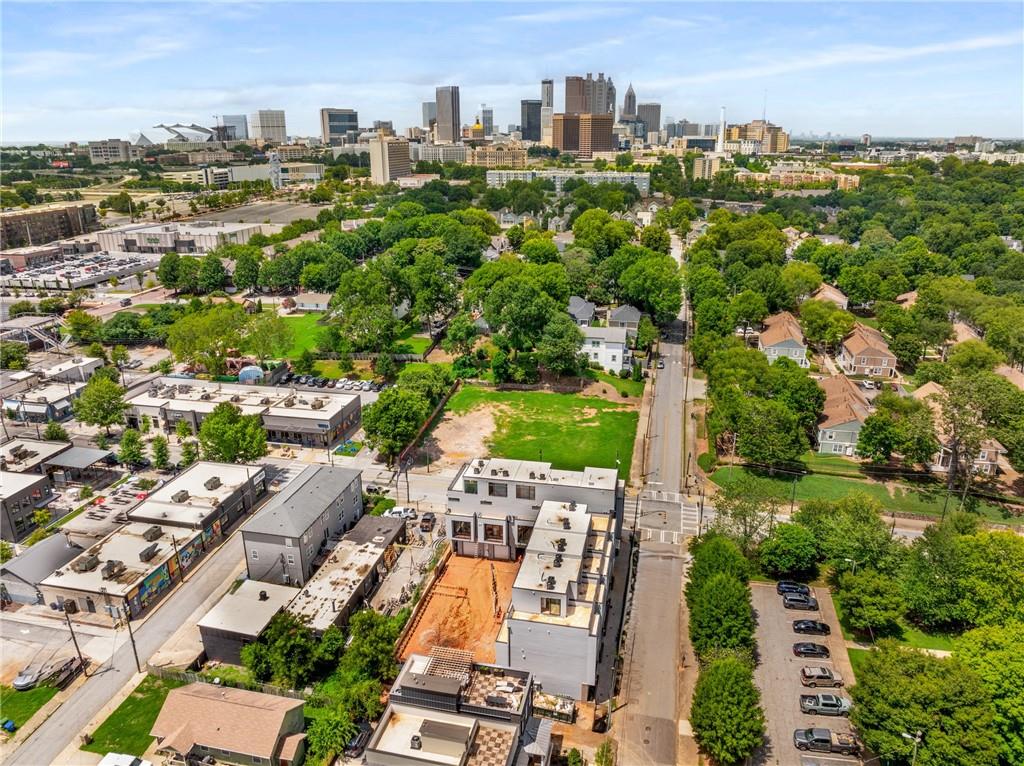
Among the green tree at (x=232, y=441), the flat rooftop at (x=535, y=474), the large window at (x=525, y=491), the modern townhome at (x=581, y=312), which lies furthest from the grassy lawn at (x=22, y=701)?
the modern townhome at (x=581, y=312)

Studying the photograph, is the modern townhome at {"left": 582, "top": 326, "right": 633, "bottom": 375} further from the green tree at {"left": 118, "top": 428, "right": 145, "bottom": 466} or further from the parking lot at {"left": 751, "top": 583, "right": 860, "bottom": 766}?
the green tree at {"left": 118, "top": 428, "right": 145, "bottom": 466}

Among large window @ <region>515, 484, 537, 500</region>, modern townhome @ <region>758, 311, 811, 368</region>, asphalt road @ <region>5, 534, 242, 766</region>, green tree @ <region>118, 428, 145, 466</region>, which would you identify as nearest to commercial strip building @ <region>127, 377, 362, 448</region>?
green tree @ <region>118, 428, 145, 466</region>

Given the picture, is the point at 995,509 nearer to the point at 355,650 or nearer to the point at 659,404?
the point at 659,404

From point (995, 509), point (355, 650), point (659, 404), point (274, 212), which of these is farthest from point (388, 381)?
point (274, 212)

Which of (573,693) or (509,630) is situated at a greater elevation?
(509,630)

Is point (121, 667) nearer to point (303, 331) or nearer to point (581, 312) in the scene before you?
point (303, 331)
